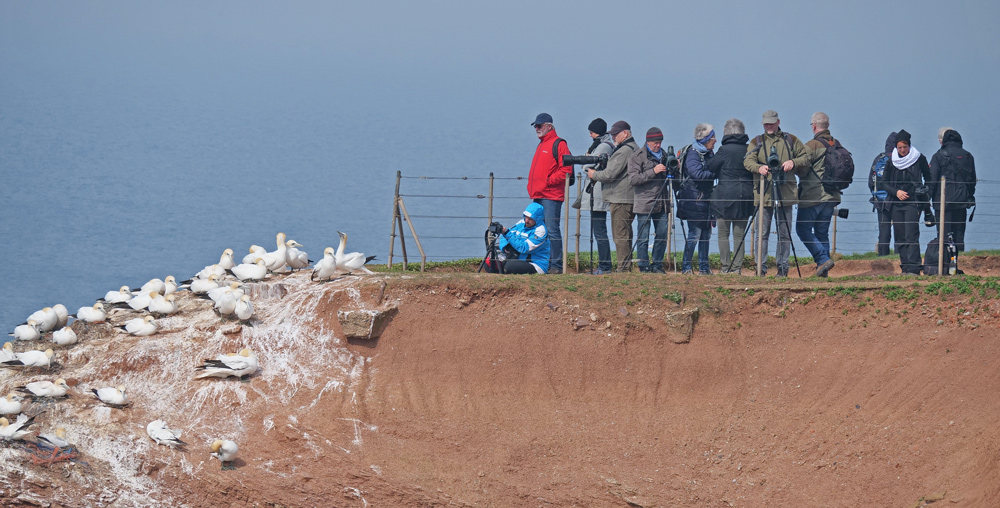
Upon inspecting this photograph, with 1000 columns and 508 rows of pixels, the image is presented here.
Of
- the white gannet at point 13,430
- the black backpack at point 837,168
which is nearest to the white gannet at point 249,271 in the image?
the white gannet at point 13,430

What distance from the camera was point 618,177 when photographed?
16547 mm

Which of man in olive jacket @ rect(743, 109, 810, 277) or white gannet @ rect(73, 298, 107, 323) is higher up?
man in olive jacket @ rect(743, 109, 810, 277)

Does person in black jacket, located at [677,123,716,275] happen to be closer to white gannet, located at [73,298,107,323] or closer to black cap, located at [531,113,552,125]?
black cap, located at [531,113,552,125]

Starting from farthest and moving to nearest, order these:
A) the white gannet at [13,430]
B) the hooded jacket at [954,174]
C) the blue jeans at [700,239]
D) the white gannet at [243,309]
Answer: the blue jeans at [700,239] < the hooded jacket at [954,174] < the white gannet at [243,309] < the white gannet at [13,430]

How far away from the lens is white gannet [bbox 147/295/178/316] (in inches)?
623

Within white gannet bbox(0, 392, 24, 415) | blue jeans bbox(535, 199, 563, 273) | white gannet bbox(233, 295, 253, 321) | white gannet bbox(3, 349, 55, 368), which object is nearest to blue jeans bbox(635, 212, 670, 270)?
blue jeans bbox(535, 199, 563, 273)

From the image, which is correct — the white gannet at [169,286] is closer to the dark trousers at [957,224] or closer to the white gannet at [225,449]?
the white gannet at [225,449]

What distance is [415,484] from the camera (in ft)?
43.5

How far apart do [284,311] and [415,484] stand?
365cm

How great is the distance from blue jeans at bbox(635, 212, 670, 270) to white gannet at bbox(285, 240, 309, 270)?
218 inches

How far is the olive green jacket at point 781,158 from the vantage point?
1581 cm

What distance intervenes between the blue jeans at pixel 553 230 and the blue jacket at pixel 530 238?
458 millimetres

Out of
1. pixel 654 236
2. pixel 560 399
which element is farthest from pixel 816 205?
pixel 560 399

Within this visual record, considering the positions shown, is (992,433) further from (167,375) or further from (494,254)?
(167,375)
